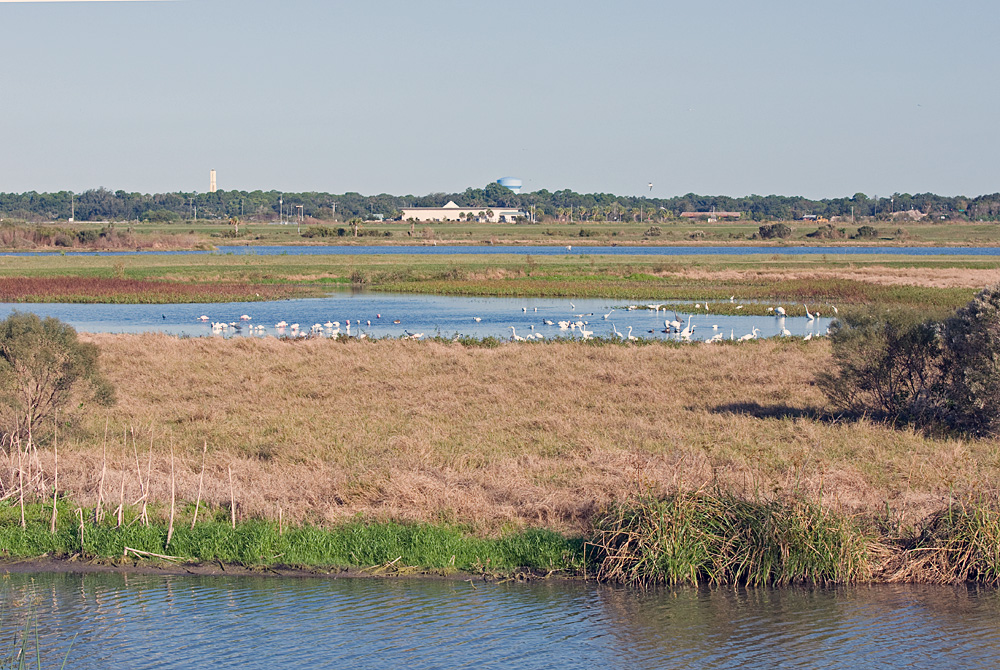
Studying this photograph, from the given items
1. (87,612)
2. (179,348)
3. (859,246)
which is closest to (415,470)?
(87,612)

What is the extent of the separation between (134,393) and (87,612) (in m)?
12.1

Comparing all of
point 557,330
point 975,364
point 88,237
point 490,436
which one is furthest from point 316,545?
point 88,237

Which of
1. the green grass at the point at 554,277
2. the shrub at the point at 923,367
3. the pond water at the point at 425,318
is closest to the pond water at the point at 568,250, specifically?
the green grass at the point at 554,277

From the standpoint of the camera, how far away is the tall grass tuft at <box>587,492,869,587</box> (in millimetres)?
11062

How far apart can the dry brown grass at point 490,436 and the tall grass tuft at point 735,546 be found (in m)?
0.45

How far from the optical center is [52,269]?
222ft

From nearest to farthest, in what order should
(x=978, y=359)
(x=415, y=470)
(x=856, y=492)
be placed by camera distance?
1. (x=856, y=492)
2. (x=415, y=470)
3. (x=978, y=359)

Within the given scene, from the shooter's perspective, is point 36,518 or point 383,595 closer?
point 383,595

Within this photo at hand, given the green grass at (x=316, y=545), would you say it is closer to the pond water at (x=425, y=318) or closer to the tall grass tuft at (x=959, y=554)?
the tall grass tuft at (x=959, y=554)

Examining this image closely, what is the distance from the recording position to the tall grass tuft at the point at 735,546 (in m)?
11.1

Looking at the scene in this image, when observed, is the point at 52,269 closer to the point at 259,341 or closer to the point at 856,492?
the point at 259,341

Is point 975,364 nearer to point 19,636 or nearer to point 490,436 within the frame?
point 490,436

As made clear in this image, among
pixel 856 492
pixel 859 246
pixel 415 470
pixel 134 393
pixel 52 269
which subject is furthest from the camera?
pixel 859 246

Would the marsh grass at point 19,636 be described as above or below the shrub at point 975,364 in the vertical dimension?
below
